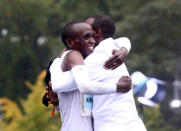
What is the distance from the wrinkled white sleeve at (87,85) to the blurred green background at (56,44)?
12.2 meters

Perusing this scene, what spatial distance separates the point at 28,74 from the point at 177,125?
11402mm

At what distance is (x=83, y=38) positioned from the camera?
12.2 ft

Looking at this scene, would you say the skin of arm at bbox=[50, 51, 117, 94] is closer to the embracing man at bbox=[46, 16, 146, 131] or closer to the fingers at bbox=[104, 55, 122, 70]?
the embracing man at bbox=[46, 16, 146, 131]

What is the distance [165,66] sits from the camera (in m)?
25.7

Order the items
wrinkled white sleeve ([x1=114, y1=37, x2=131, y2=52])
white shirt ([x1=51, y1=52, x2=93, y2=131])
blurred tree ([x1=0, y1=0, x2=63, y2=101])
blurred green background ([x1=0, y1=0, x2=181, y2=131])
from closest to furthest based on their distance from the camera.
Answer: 1. white shirt ([x1=51, y1=52, x2=93, y2=131])
2. wrinkled white sleeve ([x1=114, y1=37, x2=131, y2=52])
3. blurred green background ([x1=0, y1=0, x2=181, y2=131])
4. blurred tree ([x1=0, y1=0, x2=63, y2=101])

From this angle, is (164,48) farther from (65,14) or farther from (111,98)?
(111,98)

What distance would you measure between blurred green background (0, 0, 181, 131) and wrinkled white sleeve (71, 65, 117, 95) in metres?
12.2

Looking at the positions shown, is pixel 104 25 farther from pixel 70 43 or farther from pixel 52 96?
pixel 52 96

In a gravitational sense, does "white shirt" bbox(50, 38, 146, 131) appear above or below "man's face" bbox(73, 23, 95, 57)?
below

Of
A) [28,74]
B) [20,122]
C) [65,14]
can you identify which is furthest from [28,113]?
[28,74]

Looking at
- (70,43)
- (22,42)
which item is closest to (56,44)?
(22,42)

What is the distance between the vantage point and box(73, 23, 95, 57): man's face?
372 centimetres

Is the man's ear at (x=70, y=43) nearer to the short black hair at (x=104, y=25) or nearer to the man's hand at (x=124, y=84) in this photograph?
the short black hair at (x=104, y=25)

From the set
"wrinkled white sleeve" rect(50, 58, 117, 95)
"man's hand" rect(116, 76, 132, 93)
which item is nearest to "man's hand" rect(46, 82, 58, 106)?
"wrinkled white sleeve" rect(50, 58, 117, 95)
